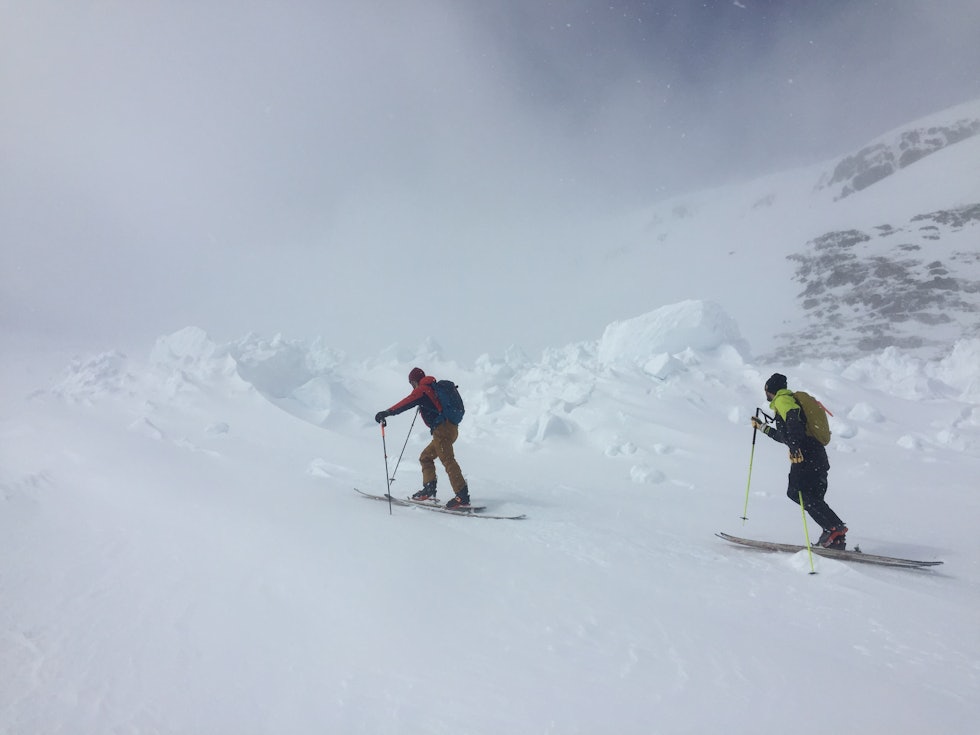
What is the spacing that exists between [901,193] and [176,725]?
8857 centimetres

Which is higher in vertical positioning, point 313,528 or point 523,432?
point 523,432

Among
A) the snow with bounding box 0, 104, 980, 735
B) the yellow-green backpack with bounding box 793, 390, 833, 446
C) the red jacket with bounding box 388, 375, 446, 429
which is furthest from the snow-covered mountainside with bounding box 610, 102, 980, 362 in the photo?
the red jacket with bounding box 388, 375, 446, 429

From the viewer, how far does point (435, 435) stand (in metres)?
6.73

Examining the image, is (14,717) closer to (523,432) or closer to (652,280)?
(523,432)

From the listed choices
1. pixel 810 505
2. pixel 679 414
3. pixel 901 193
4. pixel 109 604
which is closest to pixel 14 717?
pixel 109 604

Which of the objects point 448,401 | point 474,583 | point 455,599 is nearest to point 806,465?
point 474,583

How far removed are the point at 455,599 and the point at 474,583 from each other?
332mm

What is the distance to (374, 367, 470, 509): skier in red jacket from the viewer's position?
259 inches

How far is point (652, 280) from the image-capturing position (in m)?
75.0

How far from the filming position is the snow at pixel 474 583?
2404 millimetres

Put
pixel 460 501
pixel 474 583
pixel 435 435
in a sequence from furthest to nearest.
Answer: pixel 435 435 → pixel 460 501 → pixel 474 583

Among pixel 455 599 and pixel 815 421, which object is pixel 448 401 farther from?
pixel 815 421

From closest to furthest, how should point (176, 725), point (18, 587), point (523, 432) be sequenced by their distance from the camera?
1. point (176, 725)
2. point (18, 587)
3. point (523, 432)

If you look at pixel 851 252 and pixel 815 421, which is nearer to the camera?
pixel 815 421
